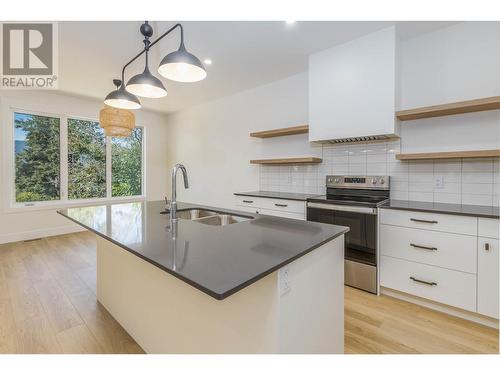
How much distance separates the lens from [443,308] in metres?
2.12

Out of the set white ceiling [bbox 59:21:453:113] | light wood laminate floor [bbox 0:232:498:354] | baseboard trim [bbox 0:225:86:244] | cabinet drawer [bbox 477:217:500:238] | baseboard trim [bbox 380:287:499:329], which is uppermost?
white ceiling [bbox 59:21:453:113]

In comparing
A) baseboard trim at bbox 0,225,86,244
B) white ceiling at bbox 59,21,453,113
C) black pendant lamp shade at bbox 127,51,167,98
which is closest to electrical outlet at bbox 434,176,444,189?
white ceiling at bbox 59,21,453,113

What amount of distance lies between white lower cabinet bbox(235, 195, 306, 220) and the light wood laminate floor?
97cm

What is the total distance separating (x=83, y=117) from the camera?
4.77 meters

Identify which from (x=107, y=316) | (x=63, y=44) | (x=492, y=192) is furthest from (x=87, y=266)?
(x=492, y=192)

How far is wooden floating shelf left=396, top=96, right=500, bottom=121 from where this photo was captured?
2029mm

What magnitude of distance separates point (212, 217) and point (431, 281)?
1.94 metres

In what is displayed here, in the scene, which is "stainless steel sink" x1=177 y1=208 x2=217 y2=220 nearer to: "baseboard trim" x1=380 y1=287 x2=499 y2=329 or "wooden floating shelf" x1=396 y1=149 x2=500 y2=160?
"baseboard trim" x1=380 y1=287 x2=499 y2=329

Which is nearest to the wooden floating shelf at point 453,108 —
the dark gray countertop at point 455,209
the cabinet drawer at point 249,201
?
the dark gray countertop at point 455,209

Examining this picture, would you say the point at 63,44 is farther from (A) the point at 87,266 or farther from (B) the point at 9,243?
(B) the point at 9,243

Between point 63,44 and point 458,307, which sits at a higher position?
point 63,44

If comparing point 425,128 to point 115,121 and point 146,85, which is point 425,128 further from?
point 115,121
